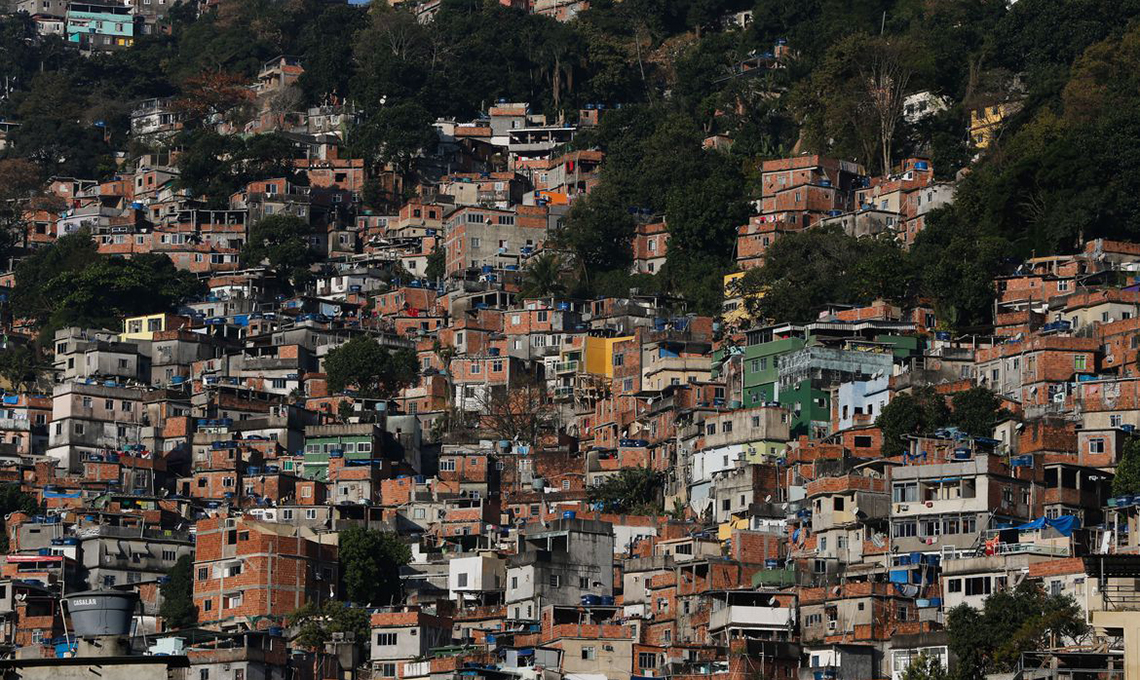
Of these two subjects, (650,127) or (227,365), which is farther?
(650,127)

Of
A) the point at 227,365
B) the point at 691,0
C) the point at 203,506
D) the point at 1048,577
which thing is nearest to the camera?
the point at 1048,577

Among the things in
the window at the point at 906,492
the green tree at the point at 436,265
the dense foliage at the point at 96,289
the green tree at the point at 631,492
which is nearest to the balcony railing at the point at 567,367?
the green tree at the point at 631,492

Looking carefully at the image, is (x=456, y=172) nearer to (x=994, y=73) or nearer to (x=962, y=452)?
(x=994, y=73)

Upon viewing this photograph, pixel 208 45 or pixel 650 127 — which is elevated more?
pixel 208 45

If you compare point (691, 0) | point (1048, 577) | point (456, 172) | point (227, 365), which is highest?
point (691, 0)

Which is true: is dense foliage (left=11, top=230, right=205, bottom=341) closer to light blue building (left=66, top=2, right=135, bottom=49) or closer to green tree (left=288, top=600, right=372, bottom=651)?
green tree (left=288, top=600, right=372, bottom=651)

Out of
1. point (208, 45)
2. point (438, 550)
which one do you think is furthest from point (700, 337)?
point (208, 45)

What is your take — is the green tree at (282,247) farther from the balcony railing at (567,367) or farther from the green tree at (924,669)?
the green tree at (924,669)

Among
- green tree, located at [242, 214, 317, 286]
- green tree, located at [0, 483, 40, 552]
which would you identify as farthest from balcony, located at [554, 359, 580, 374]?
green tree, located at [242, 214, 317, 286]
